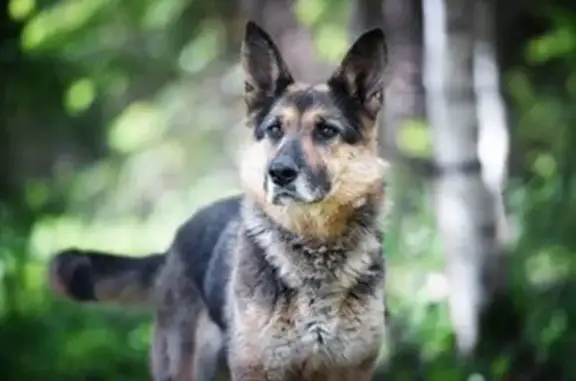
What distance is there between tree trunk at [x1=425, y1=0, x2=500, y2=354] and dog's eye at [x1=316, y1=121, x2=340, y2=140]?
497 millimetres

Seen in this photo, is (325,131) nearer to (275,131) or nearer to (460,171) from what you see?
(275,131)

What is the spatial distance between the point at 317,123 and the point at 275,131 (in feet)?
0.24

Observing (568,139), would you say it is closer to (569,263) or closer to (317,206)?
(569,263)

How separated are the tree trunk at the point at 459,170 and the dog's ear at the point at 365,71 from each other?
440 mm

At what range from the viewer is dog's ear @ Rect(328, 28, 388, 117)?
1.68 m

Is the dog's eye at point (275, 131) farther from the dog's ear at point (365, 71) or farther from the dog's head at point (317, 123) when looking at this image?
the dog's ear at point (365, 71)

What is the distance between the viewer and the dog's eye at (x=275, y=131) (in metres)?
1.68

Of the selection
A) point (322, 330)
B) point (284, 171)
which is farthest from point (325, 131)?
point (322, 330)

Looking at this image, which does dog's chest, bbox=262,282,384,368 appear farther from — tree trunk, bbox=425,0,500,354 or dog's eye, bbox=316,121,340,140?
tree trunk, bbox=425,0,500,354

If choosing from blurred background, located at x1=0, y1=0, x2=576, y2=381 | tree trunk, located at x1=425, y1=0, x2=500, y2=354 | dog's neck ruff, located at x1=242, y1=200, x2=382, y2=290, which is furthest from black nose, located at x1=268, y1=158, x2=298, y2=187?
A: tree trunk, located at x1=425, y1=0, x2=500, y2=354

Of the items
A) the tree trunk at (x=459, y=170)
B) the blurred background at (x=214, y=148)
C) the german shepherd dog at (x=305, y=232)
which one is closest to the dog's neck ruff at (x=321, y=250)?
the german shepherd dog at (x=305, y=232)

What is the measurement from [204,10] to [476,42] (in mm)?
572

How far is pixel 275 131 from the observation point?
168 centimetres

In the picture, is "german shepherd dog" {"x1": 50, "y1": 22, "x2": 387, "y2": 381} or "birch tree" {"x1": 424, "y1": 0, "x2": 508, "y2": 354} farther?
"birch tree" {"x1": 424, "y1": 0, "x2": 508, "y2": 354}
